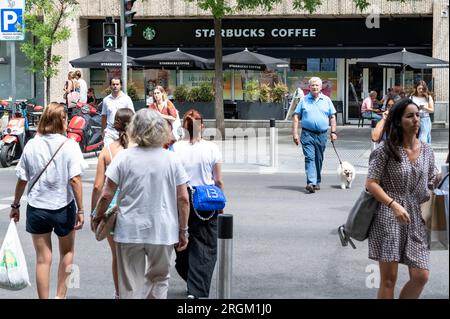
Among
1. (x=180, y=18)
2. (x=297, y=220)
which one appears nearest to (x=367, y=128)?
(x=180, y=18)

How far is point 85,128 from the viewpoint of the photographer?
66.8 ft

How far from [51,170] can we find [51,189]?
154mm

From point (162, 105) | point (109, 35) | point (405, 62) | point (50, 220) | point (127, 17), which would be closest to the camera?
point (50, 220)

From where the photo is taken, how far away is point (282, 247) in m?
10.5

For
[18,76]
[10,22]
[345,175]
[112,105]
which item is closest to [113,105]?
[112,105]

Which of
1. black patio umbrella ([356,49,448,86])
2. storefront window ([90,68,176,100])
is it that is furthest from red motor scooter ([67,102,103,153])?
storefront window ([90,68,176,100])

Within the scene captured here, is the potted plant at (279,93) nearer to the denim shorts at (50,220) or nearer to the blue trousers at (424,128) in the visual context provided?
the blue trousers at (424,128)

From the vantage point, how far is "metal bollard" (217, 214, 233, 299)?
21.4 ft

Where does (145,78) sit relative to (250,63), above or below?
below

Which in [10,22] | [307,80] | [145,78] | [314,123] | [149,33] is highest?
[149,33]

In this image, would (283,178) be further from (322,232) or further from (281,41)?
(281,41)

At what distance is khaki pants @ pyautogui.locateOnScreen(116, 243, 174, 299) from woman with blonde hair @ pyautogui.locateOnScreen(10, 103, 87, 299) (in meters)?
1.19

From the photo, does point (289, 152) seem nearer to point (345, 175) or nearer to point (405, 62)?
point (345, 175)

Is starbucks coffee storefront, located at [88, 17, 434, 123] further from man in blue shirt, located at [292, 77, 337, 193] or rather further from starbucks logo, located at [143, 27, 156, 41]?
man in blue shirt, located at [292, 77, 337, 193]
